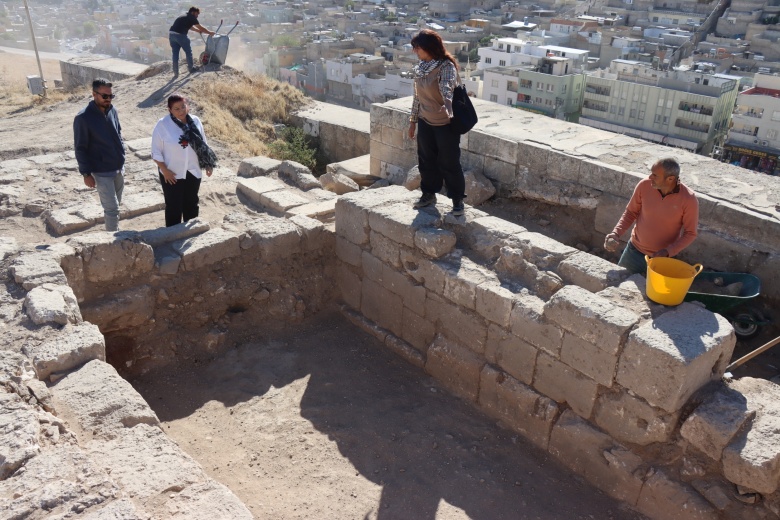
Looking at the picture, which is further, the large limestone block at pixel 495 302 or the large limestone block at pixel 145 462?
the large limestone block at pixel 495 302

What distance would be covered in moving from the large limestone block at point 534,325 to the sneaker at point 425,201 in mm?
1470

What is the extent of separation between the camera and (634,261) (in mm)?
4965

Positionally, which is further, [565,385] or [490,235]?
[490,235]

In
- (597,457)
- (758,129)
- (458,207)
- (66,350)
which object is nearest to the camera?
(66,350)

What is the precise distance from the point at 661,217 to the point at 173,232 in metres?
4.44

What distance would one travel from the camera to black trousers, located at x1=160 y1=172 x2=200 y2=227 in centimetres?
633

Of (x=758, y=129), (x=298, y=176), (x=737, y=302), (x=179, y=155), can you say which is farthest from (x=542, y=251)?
(x=758, y=129)

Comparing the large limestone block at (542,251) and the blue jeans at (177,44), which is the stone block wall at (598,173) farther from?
the blue jeans at (177,44)

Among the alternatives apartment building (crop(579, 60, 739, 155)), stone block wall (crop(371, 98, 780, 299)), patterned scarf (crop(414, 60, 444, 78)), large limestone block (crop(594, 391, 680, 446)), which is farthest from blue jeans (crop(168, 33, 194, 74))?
apartment building (crop(579, 60, 739, 155))

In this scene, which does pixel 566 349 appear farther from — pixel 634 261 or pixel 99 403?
pixel 99 403

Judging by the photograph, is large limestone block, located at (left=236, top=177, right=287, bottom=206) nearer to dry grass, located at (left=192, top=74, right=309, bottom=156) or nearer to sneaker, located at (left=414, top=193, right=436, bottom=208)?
sneaker, located at (left=414, top=193, right=436, bottom=208)

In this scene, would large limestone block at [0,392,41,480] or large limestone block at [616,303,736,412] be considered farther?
large limestone block at [616,303,736,412]

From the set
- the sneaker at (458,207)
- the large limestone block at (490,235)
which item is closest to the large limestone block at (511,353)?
the large limestone block at (490,235)

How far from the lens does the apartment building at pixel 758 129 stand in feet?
91.5
